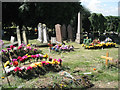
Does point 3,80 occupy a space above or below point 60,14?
below

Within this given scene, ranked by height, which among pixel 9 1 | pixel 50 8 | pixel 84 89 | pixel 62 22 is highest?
pixel 9 1

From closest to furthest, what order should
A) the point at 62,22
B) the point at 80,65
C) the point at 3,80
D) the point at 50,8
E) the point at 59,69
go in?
the point at 3,80 < the point at 59,69 < the point at 80,65 < the point at 50,8 < the point at 62,22

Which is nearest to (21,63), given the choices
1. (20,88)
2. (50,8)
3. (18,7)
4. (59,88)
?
(20,88)

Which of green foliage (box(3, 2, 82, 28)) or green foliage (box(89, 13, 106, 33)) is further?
green foliage (box(89, 13, 106, 33))

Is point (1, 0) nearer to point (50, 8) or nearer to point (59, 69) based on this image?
point (50, 8)

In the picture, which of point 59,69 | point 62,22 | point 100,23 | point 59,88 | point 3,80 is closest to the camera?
point 59,88

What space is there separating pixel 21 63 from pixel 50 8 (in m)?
13.4

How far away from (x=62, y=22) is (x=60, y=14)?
172cm

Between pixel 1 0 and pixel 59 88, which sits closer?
pixel 59 88

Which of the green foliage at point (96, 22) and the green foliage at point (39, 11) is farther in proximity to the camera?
the green foliage at point (96, 22)

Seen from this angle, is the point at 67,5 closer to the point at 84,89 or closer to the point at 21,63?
the point at 21,63

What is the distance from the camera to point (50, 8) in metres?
19.9

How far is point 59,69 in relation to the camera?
6941mm

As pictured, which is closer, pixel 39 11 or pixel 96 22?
pixel 39 11
